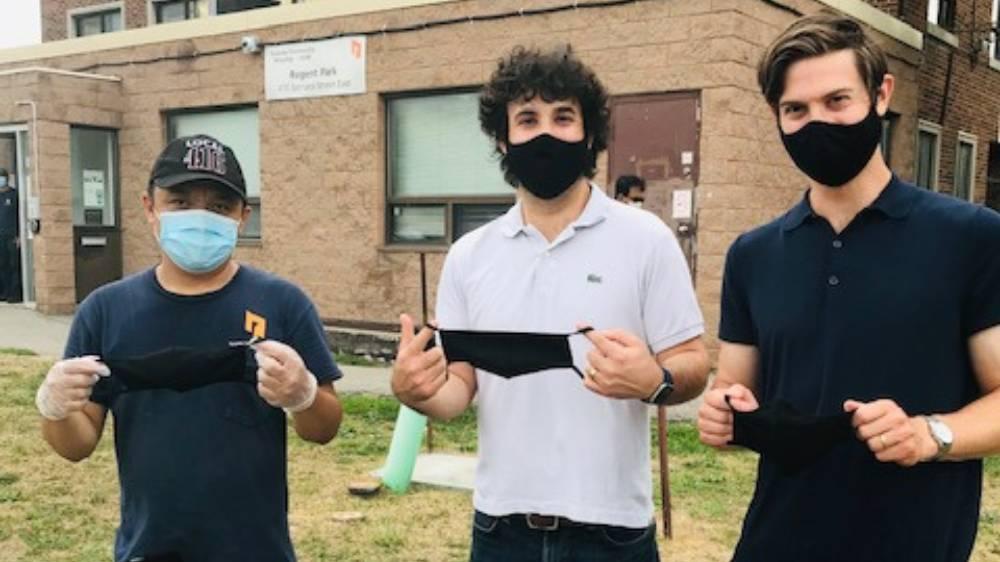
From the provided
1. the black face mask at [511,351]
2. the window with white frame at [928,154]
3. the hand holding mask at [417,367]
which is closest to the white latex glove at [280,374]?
the hand holding mask at [417,367]

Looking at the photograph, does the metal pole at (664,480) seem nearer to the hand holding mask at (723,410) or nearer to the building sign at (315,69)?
the hand holding mask at (723,410)

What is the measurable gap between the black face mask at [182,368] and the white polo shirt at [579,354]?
636 millimetres

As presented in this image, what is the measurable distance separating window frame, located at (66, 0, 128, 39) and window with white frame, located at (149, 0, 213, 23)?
0.80m

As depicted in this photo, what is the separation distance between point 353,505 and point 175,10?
48.6 ft

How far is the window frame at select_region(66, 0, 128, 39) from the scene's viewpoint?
1823 cm

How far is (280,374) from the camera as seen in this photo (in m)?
2.23

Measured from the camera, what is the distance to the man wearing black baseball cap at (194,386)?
2.35m

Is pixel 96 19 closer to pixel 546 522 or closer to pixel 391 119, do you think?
pixel 391 119

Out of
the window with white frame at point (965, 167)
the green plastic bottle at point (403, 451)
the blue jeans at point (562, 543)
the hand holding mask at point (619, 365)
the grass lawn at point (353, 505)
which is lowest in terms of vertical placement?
the grass lawn at point (353, 505)

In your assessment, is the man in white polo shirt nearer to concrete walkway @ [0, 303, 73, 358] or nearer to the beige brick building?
the beige brick building

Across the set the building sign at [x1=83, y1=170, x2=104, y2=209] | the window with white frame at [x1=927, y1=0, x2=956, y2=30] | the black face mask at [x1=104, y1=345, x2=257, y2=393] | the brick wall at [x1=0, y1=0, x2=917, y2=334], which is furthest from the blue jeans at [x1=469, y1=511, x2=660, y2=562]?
the window with white frame at [x1=927, y1=0, x2=956, y2=30]

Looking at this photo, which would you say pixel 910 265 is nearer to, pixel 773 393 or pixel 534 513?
pixel 773 393

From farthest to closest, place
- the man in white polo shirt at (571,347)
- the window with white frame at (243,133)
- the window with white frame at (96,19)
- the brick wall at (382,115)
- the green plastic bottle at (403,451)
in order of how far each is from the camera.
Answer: the window with white frame at (96,19)
the window with white frame at (243,133)
the brick wall at (382,115)
the green plastic bottle at (403,451)
the man in white polo shirt at (571,347)

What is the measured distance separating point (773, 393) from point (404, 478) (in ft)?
12.3
